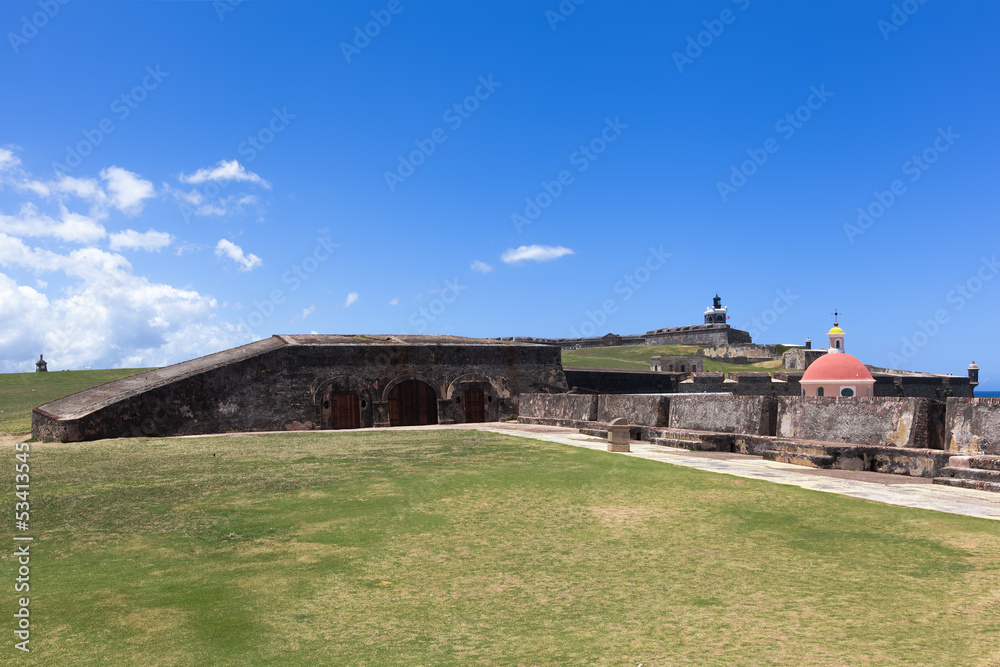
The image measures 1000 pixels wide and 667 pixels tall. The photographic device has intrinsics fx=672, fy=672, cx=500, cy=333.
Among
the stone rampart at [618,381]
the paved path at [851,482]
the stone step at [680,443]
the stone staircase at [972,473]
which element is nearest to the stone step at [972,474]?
the stone staircase at [972,473]

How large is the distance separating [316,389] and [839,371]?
18096 mm

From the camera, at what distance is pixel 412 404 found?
22062 millimetres

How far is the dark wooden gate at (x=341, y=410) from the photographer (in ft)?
67.4

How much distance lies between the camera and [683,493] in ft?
22.9

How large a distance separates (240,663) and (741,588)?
276 centimetres

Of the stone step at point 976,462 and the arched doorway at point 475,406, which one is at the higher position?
the stone step at point 976,462

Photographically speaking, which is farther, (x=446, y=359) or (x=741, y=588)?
(x=446, y=359)

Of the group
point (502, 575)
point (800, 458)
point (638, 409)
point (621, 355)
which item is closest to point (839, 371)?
point (638, 409)

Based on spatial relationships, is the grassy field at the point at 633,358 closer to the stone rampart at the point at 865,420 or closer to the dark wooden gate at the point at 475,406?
the dark wooden gate at the point at 475,406

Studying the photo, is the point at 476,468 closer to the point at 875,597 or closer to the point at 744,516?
the point at 744,516

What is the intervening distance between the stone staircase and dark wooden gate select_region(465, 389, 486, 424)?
16.2 m

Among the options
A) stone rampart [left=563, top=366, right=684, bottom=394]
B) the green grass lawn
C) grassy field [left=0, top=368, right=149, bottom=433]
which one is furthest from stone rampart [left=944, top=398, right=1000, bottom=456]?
the green grass lawn

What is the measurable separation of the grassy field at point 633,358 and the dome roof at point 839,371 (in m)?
29.1

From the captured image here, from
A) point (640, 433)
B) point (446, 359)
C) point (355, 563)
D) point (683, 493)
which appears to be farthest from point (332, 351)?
point (355, 563)
